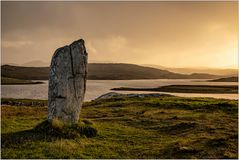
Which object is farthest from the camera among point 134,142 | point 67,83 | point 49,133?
point 67,83

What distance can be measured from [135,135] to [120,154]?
4.40m

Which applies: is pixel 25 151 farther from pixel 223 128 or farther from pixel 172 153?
pixel 223 128

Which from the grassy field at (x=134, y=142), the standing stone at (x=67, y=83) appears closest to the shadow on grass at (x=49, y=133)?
the grassy field at (x=134, y=142)

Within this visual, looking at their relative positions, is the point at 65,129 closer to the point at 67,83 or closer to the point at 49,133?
the point at 49,133

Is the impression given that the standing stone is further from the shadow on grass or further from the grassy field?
the grassy field

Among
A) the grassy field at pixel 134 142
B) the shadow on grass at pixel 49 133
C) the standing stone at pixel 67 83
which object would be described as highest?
the standing stone at pixel 67 83

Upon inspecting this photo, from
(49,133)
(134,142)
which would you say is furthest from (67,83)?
(134,142)

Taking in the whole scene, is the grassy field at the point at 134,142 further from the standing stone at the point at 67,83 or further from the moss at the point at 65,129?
the standing stone at the point at 67,83

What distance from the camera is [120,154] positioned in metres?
14.8

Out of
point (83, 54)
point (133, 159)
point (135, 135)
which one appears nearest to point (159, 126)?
point (135, 135)

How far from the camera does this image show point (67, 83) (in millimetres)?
18984

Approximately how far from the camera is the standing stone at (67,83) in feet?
61.8

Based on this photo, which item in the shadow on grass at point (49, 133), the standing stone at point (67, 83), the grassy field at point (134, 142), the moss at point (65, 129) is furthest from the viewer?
the standing stone at point (67, 83)

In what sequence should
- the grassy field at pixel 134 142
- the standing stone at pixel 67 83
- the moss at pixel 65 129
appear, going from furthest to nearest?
1. the standing stone at pixel 67 83
2. the moss at pixel 65 129
3. the grassy field at pixel 134 142
